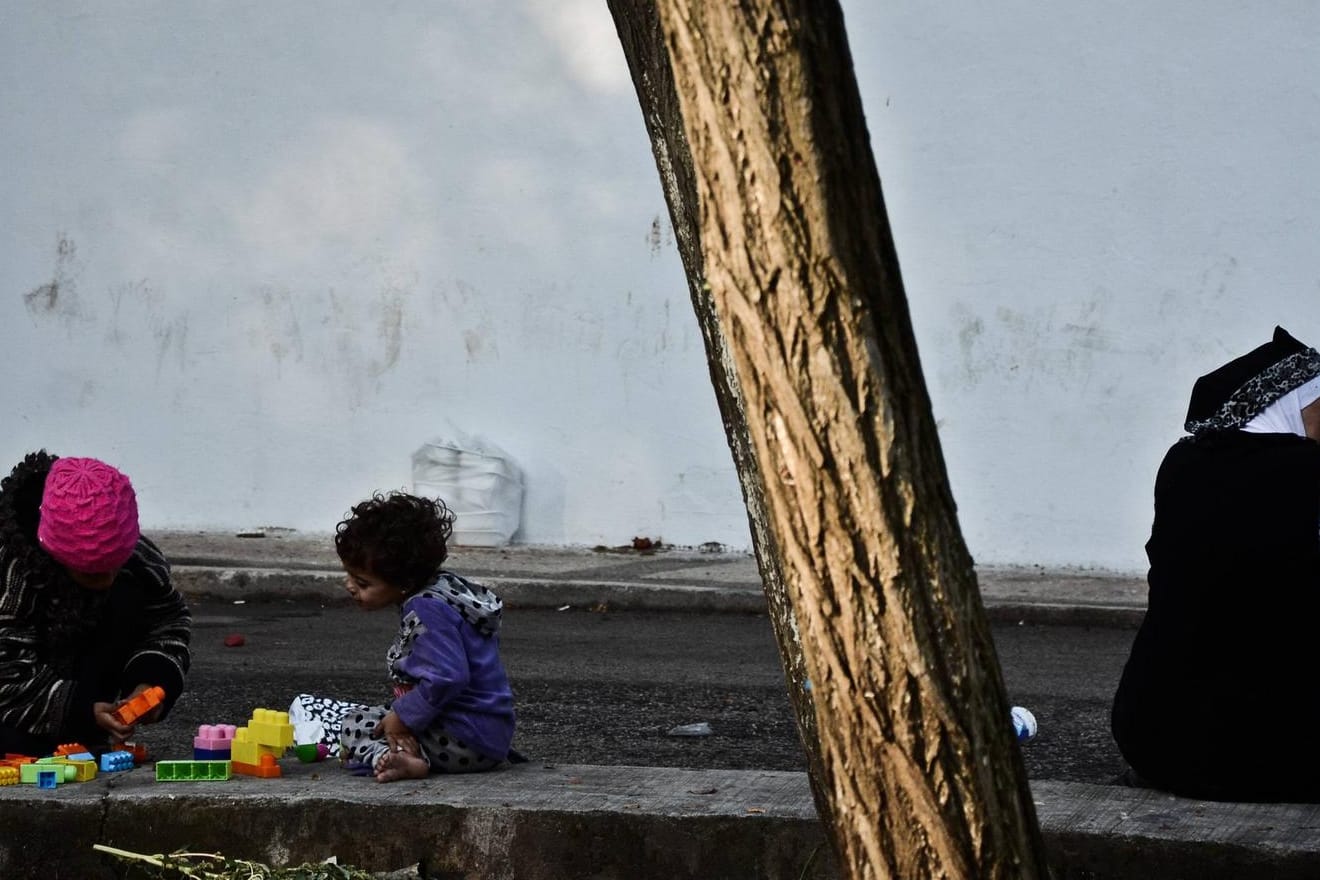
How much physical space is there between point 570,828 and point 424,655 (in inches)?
22.4

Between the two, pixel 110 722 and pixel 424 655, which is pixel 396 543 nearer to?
pixel 424 655

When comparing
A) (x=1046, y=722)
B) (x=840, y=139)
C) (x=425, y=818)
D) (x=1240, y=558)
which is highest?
(x=840, y=139)

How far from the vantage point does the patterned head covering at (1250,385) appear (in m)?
4.02

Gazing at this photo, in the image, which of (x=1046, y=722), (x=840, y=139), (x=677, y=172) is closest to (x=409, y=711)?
(x=677, y=172)

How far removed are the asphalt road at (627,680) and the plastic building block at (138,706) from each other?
3.27ft

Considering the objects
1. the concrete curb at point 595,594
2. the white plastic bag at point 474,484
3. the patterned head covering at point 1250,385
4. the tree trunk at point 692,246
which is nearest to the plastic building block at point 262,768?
the tree trunk at point 692,246

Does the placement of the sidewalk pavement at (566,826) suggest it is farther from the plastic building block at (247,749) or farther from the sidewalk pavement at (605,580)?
the sidewalk pavement at (605,580)

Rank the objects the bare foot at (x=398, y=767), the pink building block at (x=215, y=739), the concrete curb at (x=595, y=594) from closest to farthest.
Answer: the bare foot at (x=398, y=767) → the pink building block at (x=215, y=739) → the concrete curb at (x=595, y=594)

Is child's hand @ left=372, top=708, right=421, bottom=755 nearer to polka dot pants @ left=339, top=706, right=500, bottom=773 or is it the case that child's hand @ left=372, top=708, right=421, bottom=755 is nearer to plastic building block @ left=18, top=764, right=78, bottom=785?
polka dot pants @ left=339, top=706, right=500, bottom=773

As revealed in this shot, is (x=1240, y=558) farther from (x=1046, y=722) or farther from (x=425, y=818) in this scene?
(x=1046, y=722)

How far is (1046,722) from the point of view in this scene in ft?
19.8

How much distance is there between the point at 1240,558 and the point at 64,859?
8.71 ft

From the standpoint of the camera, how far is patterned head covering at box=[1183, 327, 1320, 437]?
13.2 feet

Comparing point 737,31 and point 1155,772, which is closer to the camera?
point 737,31
